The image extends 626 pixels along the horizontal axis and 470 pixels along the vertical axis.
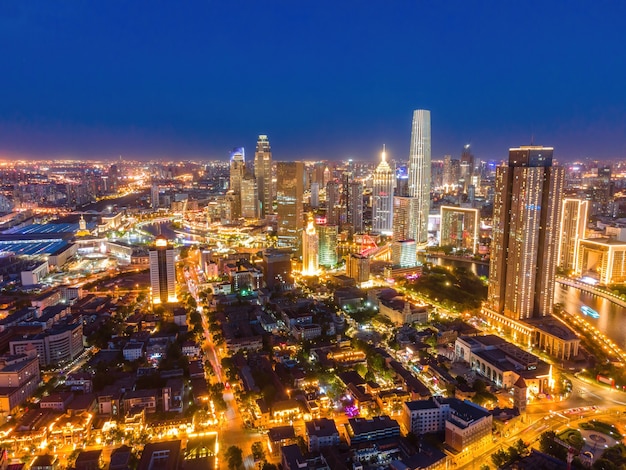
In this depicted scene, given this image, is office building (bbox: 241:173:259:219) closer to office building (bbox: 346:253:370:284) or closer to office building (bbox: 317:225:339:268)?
office building (bbox: 317:225:339:268)

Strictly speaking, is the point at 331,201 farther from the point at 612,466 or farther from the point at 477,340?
the point at 612,466

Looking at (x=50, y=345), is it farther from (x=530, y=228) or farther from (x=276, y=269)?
(x=530, y=228)

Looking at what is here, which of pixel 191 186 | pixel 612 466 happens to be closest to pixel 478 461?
pixel 612 466

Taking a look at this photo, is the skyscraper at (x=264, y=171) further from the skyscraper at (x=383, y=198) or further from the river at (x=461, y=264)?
the river at (x=461, y=264)

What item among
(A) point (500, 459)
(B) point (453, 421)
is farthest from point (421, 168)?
(A) point (500, 459)

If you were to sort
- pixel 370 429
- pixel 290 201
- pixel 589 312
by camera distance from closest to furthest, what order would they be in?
pixel 370 429
pixel 589 312
pixel 290 201

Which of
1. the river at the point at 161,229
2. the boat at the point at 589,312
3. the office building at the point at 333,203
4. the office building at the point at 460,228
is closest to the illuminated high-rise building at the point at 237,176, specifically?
the river at the point at 161,229

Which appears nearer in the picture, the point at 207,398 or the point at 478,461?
the point at 478,461
